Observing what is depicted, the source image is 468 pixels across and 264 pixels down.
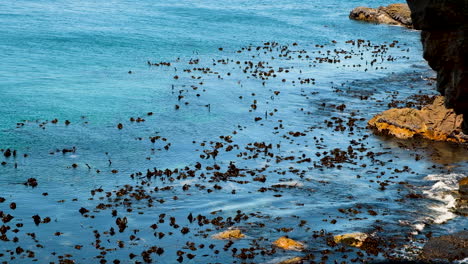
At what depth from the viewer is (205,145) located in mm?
40500

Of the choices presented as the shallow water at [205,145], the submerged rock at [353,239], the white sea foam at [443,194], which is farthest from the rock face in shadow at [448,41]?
the white sea foam at [443,194]

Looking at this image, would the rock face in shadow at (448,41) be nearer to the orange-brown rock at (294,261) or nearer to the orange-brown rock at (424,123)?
the orange-brown rock at (294,261)

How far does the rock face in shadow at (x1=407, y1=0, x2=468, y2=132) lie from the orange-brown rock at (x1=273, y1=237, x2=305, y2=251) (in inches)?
308

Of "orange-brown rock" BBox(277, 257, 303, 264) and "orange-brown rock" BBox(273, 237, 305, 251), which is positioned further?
"orange-brown rock" BBox(273, 237, 305, 251)

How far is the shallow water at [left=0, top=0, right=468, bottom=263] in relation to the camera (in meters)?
27.0

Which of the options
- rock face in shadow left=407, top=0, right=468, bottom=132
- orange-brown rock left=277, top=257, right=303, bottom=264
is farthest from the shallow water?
rock face in shadow left=407, top=0, right=468, bottom=132

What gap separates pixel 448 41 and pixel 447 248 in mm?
8297

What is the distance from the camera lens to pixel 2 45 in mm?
75188

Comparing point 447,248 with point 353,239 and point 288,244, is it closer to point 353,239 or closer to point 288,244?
point 353,239

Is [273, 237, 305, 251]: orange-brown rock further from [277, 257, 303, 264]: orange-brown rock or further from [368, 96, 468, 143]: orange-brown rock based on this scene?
[368, 96, 468, 143]: orange-brown rock

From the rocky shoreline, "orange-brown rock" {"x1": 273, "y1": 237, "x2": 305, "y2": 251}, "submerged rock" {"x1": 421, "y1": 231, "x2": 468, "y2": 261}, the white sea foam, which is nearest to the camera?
the rocky shoreline

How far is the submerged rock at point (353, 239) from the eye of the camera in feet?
82.4

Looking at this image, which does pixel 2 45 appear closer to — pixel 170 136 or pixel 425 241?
pixel 170 136

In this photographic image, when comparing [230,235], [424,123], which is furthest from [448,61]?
[424,123]
